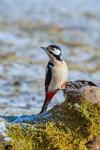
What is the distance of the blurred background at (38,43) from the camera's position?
11.9 metres

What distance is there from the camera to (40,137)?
19.6ft

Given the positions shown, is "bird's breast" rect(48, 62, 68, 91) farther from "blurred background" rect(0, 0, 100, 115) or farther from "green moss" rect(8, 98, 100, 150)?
"blurred background" rect(0, 0, 100, 115)

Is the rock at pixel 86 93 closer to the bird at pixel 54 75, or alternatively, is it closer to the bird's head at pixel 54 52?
the bird at pixel 54 75

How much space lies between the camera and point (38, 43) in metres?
18.1

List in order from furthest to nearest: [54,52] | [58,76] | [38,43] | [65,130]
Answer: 1. [38,43]
2. [54,52]
3. [58,76]
4. [65,130]

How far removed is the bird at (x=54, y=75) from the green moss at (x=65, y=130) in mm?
1018

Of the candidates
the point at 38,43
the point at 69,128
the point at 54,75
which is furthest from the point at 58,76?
the point at 38,43

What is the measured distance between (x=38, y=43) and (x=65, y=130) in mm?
12078

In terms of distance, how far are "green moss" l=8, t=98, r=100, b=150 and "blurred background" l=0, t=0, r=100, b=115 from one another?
9.30 feet

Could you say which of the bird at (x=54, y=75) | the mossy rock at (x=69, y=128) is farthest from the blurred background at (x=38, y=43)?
the mossy rock at (x=69, y=128)

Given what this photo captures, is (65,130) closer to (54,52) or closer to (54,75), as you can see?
(54,75)

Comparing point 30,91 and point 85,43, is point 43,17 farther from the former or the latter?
point 30,91

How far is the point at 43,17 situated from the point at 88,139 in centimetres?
1630

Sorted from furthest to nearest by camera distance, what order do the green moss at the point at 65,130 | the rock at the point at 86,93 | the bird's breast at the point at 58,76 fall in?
the bird's breast at the point at 58,76, the rock at the point at 86,93, the green moss at the point at 65,130
